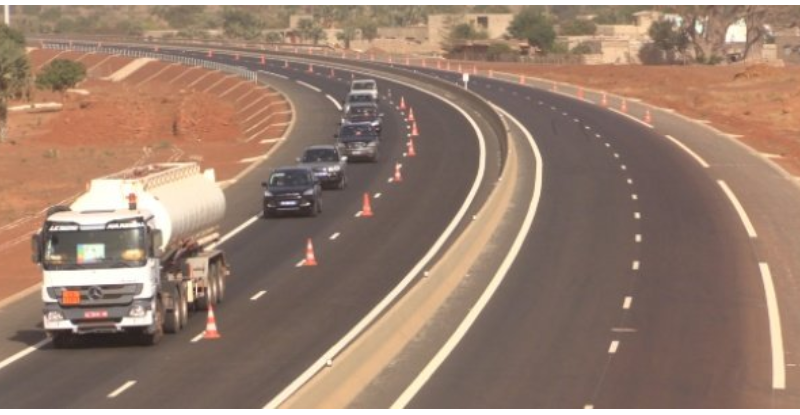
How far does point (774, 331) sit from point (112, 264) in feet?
44.0

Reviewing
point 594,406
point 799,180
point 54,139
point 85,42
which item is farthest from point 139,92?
point 594,406

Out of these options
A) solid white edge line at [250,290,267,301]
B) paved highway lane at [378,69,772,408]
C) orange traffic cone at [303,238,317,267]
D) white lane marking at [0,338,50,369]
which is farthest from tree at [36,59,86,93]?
white lane marking at [0,338,50,369]

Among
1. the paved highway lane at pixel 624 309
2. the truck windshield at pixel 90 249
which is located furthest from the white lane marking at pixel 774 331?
the truck windshield at pixel 90 249

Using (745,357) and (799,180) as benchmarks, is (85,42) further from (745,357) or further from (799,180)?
(745,357)

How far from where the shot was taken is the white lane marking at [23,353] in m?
30.6

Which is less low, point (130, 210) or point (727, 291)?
point (130, 210)

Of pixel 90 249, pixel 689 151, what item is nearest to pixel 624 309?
pixel 90 249

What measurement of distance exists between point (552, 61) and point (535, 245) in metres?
113

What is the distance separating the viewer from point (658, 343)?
1235 inches

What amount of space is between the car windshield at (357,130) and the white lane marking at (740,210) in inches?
702

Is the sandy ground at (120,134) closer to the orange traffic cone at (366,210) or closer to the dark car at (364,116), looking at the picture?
the dark car at (364,116)

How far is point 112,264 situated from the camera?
30.4 meters

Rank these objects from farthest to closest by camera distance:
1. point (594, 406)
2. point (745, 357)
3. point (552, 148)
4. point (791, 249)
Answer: point (552, 148), point (791, 249), point (745, 357), point (594, 406)

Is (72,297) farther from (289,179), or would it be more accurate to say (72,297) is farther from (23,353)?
(289,179)
